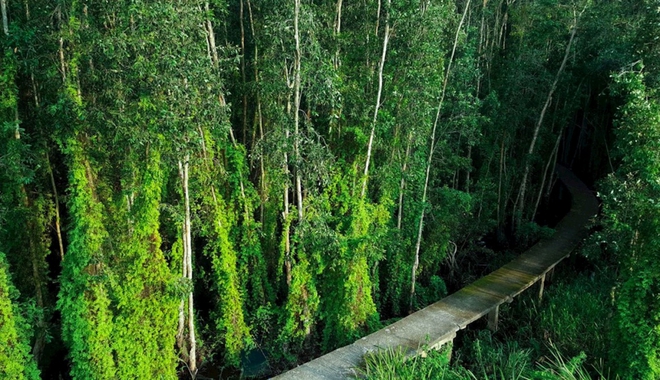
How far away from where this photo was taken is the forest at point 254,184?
477cm

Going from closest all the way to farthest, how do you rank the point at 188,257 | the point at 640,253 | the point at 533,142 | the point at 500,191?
the point at 640,253
the point at 188,257
the point at 533,142
the point at 500,191

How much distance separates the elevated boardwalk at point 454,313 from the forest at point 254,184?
0.53 meters

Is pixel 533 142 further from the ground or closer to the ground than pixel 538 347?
further from the ground

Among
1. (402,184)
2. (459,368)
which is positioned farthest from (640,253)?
(402,184)

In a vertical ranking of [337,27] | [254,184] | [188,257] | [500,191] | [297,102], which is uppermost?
[337,27]

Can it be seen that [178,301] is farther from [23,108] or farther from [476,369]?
[476,369]

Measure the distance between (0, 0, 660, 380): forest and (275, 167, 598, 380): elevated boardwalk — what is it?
53 cm

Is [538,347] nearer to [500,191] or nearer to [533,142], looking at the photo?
[500,191]

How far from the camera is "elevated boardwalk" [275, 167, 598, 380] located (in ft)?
18.5

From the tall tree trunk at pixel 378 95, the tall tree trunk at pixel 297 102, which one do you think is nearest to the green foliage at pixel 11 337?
the tall tree trunk at pixel 297 102

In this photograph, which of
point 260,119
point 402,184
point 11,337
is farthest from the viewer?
point 402,184

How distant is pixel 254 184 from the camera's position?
286 inches

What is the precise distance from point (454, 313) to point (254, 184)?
3.51m

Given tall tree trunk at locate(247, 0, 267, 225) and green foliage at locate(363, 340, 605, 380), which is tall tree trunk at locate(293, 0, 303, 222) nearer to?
tall tree trunk at locate(247, 0, 267, 225)
